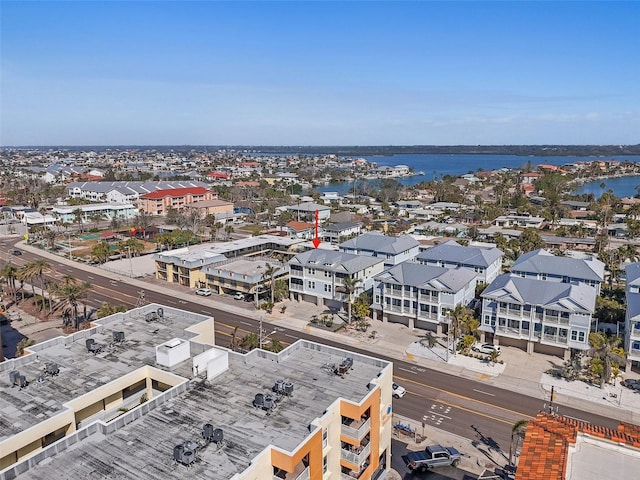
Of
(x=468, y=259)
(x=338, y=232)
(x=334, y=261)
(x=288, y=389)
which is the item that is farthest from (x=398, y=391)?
(x=338, y=232)

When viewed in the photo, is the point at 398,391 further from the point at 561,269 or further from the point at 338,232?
the point at 338,232

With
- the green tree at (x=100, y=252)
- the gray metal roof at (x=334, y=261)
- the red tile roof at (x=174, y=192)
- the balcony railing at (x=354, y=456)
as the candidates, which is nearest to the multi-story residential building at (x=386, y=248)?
the gray metal roof at (x=334, y=261)

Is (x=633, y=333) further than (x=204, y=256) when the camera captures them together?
No

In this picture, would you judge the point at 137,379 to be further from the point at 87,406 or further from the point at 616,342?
the point at 616,342

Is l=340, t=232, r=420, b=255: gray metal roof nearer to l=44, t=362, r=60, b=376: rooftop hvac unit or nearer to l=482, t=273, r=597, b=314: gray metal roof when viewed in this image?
l=482, t=273, r=597, b=314: gray metal roof

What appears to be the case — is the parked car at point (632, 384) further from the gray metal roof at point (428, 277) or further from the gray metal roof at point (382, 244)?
the gray metal roof at point (382, 244)
